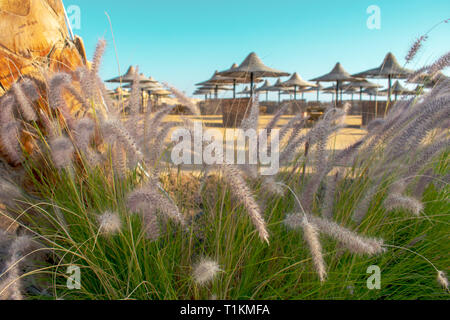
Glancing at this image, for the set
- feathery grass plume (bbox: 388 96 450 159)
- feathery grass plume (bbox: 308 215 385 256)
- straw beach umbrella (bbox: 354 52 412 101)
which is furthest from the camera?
straw beach umbrella (bbox: 354 52 412 101)

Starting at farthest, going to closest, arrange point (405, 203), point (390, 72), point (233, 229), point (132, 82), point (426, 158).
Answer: point (390, 72), point (132, 82), point (426, 158), point (233, 229), point (405, 203)

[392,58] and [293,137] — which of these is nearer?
[293,137]

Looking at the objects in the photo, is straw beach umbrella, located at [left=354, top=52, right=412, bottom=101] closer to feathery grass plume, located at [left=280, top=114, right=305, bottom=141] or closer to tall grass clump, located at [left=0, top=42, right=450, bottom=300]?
tall grass clump, located at [left=0, top=42, right=450, bottom=300]

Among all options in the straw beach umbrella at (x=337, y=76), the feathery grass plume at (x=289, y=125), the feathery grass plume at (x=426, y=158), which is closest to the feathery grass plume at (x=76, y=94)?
the feathery grass plume at (x=289, y=125)

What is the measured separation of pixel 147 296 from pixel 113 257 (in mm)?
299

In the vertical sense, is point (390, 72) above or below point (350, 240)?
above

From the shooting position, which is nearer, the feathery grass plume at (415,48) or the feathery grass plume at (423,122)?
the feathery grass plume at (423,122)

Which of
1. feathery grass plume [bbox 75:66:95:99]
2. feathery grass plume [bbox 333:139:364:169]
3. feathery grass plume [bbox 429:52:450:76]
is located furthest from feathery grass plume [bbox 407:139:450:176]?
feathery grass plume [bbox 75:66:95:99]

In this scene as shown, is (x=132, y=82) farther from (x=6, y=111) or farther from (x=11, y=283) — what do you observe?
(x=11, y=283)

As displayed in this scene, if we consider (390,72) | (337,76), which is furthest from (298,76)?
(390,72)

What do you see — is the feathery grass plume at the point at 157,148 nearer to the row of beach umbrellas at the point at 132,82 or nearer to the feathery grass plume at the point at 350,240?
the row of beach umbrellas at the point at 132,82

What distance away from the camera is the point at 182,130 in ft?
3.93

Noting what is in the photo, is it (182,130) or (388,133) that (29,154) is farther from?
(388,133)
